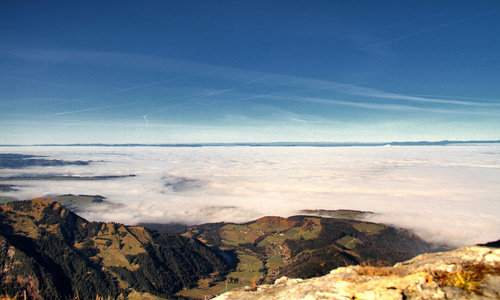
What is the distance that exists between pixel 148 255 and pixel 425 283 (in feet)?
399

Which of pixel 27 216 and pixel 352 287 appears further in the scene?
pixel 27 216

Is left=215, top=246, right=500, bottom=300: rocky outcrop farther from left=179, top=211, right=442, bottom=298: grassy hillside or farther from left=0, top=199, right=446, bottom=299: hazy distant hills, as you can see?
left=0, top=199, right=446, bottom=299: hazy distant hills

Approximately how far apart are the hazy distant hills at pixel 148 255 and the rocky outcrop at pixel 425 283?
8705 cm

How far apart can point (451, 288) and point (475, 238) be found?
111718 millimetres

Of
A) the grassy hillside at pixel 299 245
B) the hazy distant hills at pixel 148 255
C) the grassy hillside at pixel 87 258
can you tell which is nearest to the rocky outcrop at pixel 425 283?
the grassy hillside at pixel 299 245

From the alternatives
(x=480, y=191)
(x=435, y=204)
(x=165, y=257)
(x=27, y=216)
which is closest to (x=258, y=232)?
(x=165, y=257)

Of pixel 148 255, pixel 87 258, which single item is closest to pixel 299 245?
pixel 148 255

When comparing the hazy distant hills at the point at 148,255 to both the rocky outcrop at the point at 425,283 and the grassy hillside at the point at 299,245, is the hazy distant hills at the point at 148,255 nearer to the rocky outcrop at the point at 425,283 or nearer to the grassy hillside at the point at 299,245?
the grassy hillside at the point at 299,245

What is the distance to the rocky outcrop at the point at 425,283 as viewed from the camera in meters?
6.63

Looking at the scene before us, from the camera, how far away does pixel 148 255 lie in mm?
109312

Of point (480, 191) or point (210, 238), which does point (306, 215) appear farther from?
point (480, 191)

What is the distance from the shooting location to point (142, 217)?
566 feet

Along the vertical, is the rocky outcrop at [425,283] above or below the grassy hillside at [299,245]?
above

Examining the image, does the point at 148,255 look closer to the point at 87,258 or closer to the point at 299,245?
the point at 87,258
